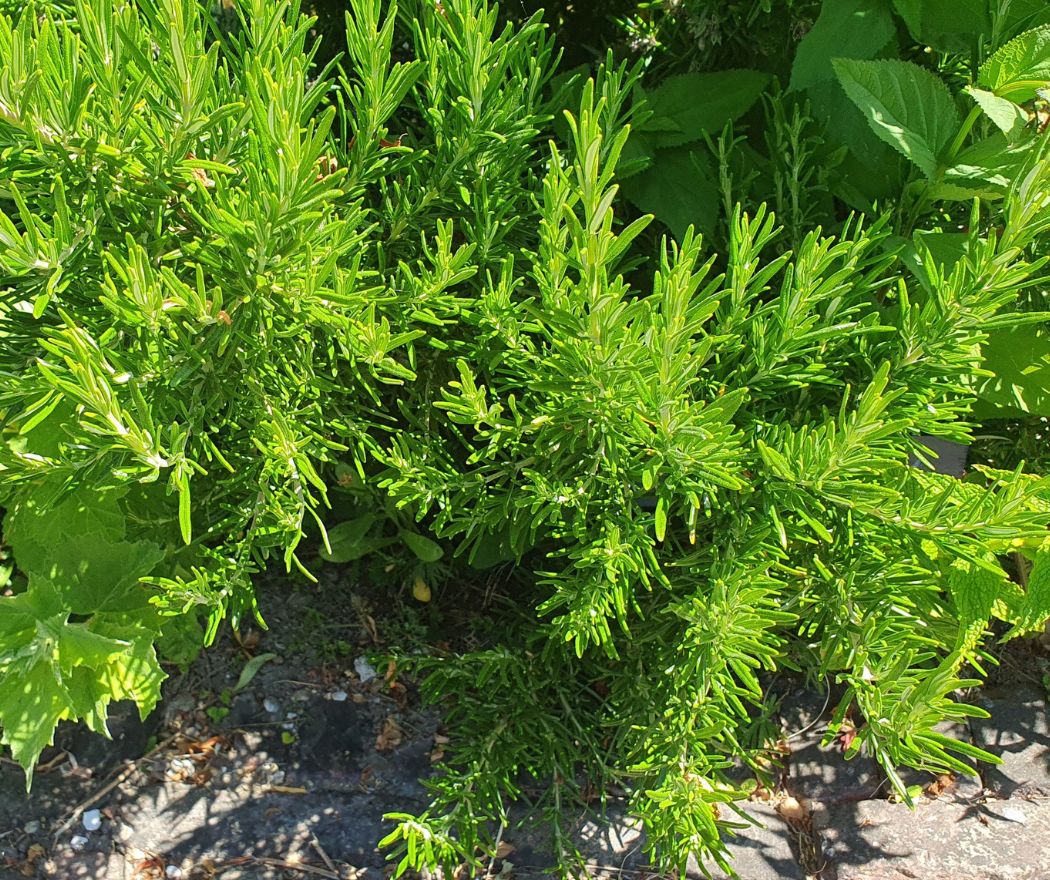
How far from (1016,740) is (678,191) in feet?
4.08

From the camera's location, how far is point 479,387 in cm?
137

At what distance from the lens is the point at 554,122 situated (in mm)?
1571

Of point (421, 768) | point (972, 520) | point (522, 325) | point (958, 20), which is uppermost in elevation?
point (958, 20)

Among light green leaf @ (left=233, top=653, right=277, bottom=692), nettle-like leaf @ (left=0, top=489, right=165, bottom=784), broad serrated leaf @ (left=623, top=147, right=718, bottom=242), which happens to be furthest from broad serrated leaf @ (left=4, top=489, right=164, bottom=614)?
broad serrated leaf @ (left=623, top=147, right=718, bottom=242)

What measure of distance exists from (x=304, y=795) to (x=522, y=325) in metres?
1.02

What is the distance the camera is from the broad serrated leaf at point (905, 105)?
50.1 inches

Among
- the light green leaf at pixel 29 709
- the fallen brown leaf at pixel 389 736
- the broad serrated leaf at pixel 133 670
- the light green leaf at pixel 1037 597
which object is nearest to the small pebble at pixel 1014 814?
the light green leaf at pixel 1037 597

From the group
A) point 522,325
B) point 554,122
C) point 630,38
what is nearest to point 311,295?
point 522,325

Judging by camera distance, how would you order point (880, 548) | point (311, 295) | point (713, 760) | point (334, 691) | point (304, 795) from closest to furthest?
point (311, 295)
point (880, 548)
point (713, 760)
point (304, 795)
point (334, 691)

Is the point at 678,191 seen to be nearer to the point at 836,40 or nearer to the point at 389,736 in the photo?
the point at 836,40

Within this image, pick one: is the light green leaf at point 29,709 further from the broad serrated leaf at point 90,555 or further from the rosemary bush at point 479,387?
the broad serrated leaf at point 90,555

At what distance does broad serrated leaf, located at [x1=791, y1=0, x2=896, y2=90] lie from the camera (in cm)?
137

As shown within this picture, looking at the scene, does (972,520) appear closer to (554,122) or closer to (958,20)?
(958,20)

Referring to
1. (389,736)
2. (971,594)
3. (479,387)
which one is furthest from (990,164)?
(389,736)
